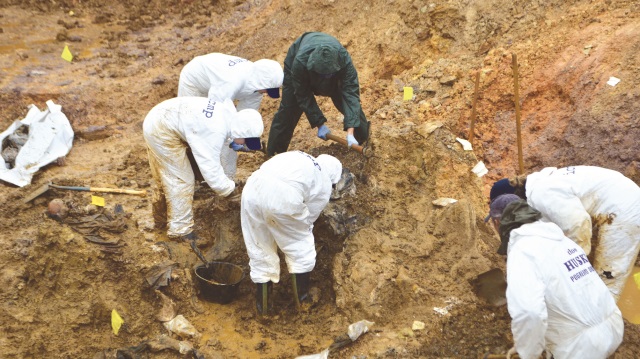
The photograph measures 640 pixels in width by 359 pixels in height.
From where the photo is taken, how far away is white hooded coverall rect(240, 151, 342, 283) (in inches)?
149

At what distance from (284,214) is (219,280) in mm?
1090

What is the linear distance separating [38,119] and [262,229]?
4017 mm

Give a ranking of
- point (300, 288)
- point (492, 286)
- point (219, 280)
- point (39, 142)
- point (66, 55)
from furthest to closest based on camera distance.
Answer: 1. point (66, 55)
2. point (39, 142)
3. point (219, 280)
4. point (300, 288)
5. point (492, 286)

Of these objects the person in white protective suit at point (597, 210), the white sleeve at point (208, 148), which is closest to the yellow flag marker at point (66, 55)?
the white sleeve at point (208, 148)

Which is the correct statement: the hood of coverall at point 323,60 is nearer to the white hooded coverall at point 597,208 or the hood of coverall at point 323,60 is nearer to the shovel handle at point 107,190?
the white hooded coverall at point 597,208

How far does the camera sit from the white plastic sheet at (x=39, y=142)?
19.3 ft

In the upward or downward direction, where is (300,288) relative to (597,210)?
downward

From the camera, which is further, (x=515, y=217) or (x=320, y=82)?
(x=320, y=82)

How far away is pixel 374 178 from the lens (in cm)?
491

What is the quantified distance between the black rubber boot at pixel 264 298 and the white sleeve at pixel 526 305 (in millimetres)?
1909

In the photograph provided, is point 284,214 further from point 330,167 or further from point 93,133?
point 93,133

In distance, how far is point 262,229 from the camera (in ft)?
13.1

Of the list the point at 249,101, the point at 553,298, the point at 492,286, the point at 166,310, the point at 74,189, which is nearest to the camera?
the point at 553,298

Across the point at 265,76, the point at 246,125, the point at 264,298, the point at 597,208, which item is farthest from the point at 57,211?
the point at 597,208
